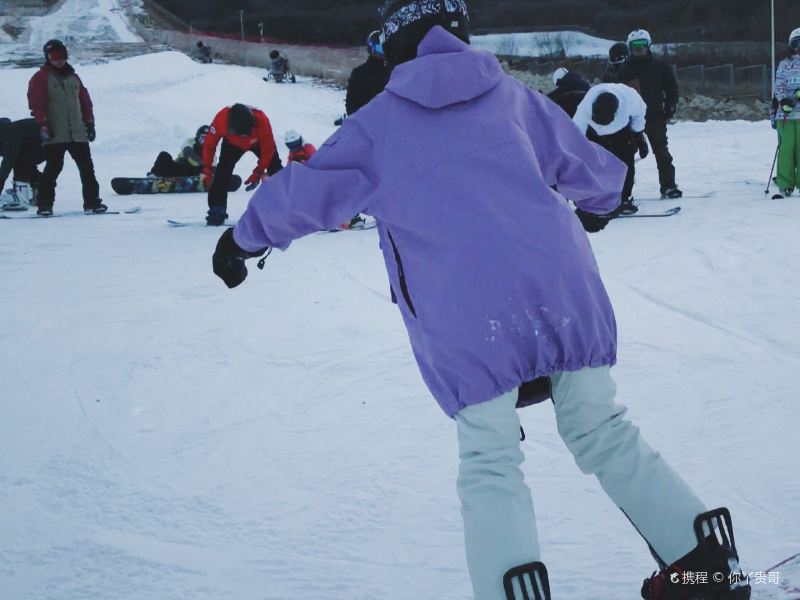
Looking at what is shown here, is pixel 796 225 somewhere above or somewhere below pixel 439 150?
below

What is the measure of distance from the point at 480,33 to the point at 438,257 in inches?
1589

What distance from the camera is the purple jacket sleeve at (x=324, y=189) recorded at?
187cm

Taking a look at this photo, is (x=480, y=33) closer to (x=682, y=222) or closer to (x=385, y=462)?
(x=682, y=222)

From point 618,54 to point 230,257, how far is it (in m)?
7.50

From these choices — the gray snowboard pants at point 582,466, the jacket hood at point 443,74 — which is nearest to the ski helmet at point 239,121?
the jacket hood at point 443,74

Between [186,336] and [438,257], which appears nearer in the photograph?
[438,257]

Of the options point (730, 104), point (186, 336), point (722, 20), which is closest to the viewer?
point (186, 336)

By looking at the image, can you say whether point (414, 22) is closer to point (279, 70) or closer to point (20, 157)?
point (20, 157)

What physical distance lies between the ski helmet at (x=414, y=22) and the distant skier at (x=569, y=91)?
5.74m

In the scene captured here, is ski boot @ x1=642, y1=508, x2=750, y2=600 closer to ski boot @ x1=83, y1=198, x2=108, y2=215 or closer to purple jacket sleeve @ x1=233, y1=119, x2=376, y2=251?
purple jacket sleeve @ x1=233, y1=119, x2=376, y2=251

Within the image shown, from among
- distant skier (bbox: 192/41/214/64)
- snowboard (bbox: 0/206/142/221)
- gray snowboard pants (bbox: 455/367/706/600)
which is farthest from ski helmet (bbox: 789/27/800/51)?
distant skier (bbox: 192/41/214/64)

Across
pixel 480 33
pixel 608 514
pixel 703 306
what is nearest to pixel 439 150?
pixel 608 514

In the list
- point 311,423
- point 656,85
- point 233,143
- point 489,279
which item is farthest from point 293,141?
point 489,279

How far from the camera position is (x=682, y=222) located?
700 centimetres
